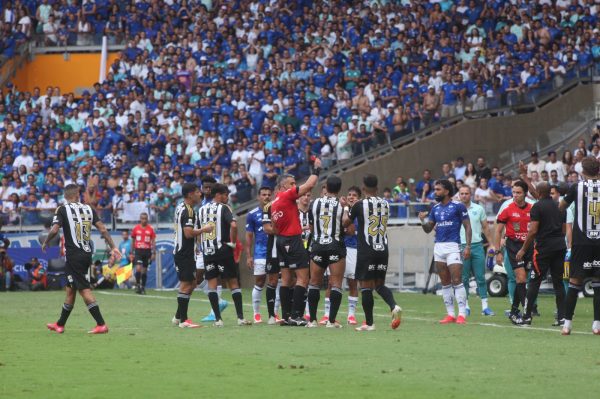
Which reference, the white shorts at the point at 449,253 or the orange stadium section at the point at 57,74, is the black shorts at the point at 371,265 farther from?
the orange stadium section at the point at 57,74

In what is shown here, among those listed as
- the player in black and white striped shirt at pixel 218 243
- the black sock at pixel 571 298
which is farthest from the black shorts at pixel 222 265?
the black sock at pixel 571 298

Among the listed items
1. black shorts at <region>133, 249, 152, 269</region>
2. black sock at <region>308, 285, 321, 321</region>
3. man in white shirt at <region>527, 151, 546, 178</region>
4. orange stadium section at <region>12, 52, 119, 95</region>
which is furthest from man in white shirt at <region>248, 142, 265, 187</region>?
black sock at <region>308, 285, 321, 321</region>

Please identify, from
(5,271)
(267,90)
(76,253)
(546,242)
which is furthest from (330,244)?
(267,90)

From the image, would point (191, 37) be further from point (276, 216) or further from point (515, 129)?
point (276, 216)

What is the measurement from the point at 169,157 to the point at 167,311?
14.6 metres

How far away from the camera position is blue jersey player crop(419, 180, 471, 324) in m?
19.0

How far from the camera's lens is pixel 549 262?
1819 cm

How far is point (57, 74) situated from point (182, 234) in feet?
102

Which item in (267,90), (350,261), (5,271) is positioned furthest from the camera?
(267,90)

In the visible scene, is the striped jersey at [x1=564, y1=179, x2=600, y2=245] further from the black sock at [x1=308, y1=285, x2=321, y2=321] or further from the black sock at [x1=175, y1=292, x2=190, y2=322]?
the black sock at [x1=175, y1=292, x2=190, y2=322]

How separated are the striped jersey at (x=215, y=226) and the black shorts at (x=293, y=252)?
2.69ft

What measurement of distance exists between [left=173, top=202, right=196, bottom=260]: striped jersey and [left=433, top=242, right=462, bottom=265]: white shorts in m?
3.83

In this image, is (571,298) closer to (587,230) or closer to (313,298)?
(587,230)

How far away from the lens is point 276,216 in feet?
60.4
